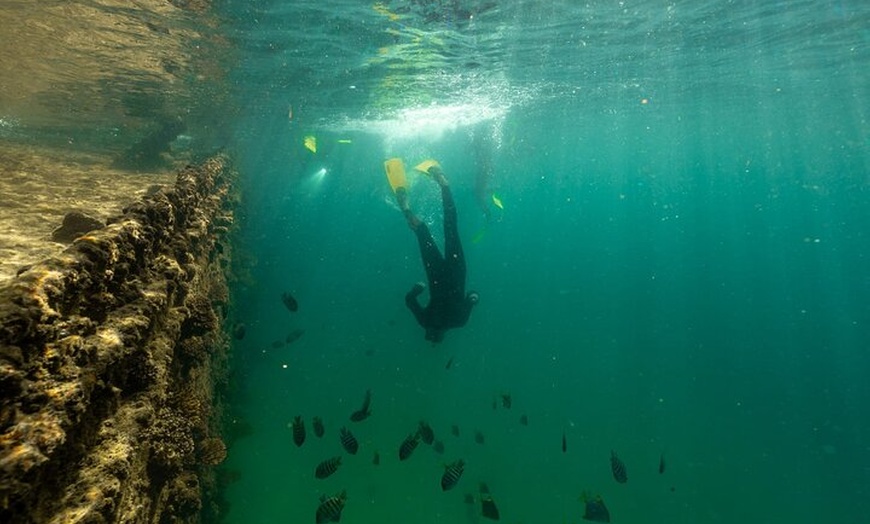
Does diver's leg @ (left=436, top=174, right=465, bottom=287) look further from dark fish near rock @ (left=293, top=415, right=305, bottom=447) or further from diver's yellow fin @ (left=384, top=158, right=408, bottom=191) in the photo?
dark fish near rock @ (left=293, top=415, right=305, bottom=447)

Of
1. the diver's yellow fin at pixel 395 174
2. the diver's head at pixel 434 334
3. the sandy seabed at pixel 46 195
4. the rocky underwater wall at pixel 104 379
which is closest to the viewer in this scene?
the rocky underwater wall at pixel 104 379

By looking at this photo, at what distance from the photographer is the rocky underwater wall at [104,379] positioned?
78.1 inches

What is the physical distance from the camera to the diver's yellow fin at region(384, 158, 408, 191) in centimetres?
1538

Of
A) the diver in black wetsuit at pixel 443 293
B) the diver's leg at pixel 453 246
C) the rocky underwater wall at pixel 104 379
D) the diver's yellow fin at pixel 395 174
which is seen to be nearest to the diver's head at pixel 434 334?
the diver in black wetsuit at pixel 443 293

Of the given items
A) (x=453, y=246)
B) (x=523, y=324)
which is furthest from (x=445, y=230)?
(x=523, y=324)

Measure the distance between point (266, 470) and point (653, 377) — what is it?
41981 mm

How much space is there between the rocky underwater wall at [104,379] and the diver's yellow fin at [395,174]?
10.5 m

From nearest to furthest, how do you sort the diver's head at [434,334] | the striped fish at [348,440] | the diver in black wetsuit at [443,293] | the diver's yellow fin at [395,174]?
the striped fish at [348,440] < the diver in black wetsuit at [443,293] < the diver's head at [434,334] < the diver's yellow fin at [395,174]

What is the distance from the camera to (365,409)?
871 centimetres

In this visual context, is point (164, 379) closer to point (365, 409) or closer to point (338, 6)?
point (365, 409)

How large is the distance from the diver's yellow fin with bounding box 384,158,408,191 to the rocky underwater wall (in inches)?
414

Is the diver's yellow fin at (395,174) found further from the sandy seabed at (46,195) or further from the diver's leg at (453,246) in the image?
the sandy seabed at (46,195)

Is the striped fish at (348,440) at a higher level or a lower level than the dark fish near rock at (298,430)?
lower

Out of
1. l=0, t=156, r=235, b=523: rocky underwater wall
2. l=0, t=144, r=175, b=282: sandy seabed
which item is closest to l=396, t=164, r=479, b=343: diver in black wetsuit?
l=0, t=144, r=175, b=282: sandy seabed
